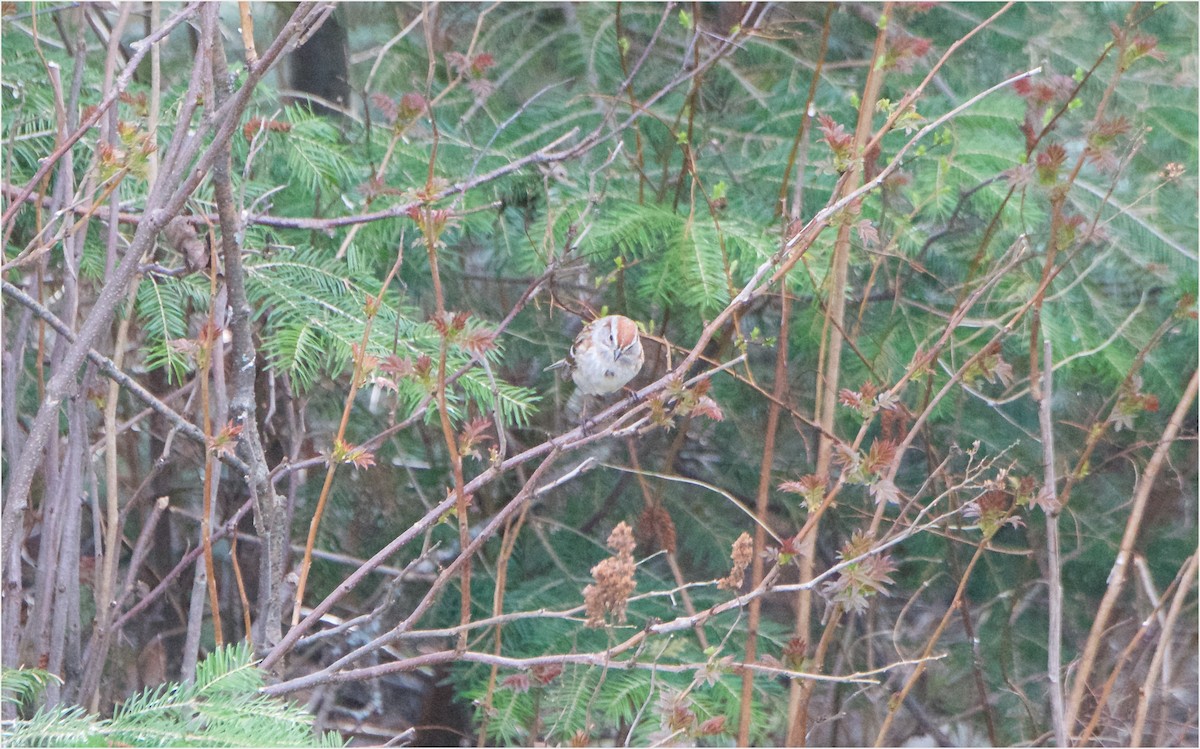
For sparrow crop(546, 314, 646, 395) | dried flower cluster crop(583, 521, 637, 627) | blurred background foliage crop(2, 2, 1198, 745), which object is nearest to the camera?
dried flower cluster crop(583, 521, 637, 627)

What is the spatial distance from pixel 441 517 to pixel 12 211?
63 cm

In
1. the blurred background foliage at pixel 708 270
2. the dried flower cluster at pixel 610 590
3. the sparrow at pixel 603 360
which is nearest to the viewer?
the dried flower cluster at pixel 610 590

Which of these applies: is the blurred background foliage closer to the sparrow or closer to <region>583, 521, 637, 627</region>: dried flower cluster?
the sparrow

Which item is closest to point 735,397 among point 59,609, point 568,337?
point 568,337

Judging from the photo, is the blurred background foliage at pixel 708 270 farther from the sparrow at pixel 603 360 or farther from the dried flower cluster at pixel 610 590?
A: the dried flower cluster at pixel 610 590

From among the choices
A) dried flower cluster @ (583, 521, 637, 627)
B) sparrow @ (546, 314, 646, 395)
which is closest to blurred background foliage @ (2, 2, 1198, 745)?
sparrow @ (546, 314, 646, 395)

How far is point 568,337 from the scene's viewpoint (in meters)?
2.40

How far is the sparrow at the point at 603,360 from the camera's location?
2057 millimetres

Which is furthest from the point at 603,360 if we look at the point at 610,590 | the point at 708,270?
the point at 610,590

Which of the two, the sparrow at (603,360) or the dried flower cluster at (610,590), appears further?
the sparrow at (603,360)

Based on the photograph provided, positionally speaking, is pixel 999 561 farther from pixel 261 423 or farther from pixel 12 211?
pixel 12 211

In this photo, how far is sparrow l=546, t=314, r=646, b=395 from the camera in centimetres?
206

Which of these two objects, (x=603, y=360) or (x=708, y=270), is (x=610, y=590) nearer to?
(x=708, y=270)

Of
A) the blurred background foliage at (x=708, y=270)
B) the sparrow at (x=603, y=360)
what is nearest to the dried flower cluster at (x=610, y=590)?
the blurred background foliage at (x=708, y=270)
